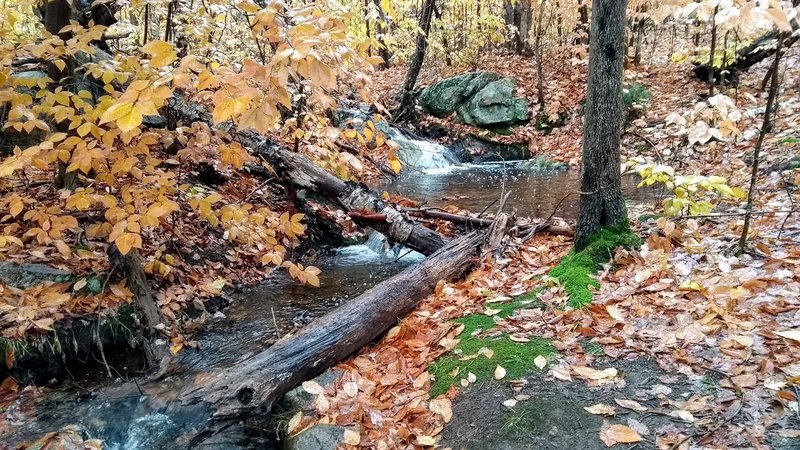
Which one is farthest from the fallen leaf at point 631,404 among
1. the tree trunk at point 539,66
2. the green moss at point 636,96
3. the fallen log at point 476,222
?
the tree trunk at point 539,66

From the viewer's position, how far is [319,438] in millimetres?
3064

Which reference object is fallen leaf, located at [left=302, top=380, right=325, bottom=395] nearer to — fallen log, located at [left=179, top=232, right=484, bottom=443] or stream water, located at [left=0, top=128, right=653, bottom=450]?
fallen log, located at [left=179, top=232, right=484, bottom=443]

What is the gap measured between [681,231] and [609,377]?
6.96ft

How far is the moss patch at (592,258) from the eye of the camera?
385cm

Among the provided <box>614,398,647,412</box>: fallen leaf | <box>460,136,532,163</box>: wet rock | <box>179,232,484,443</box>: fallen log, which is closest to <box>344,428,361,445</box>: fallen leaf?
<box>179,232,484,443</box>: fallen log

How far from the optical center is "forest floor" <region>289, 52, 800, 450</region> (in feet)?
7.75

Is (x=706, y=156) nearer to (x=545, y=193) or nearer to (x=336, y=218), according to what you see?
(x=545, y=193)

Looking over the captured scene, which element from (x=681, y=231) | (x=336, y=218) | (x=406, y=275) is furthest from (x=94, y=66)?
(x=681, y=231)

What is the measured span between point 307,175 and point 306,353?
3.48 meters

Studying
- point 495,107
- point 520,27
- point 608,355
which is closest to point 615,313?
point 608,355

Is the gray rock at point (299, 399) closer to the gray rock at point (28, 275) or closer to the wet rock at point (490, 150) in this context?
the gray rock at point (28, 275)

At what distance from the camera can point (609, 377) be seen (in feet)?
8.95

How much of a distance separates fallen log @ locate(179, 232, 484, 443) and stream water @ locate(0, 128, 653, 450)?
0.77 ft

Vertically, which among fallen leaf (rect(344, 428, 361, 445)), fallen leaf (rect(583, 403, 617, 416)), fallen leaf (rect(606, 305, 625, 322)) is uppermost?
fallen leaf (rect(606, 305, 625, 322))
